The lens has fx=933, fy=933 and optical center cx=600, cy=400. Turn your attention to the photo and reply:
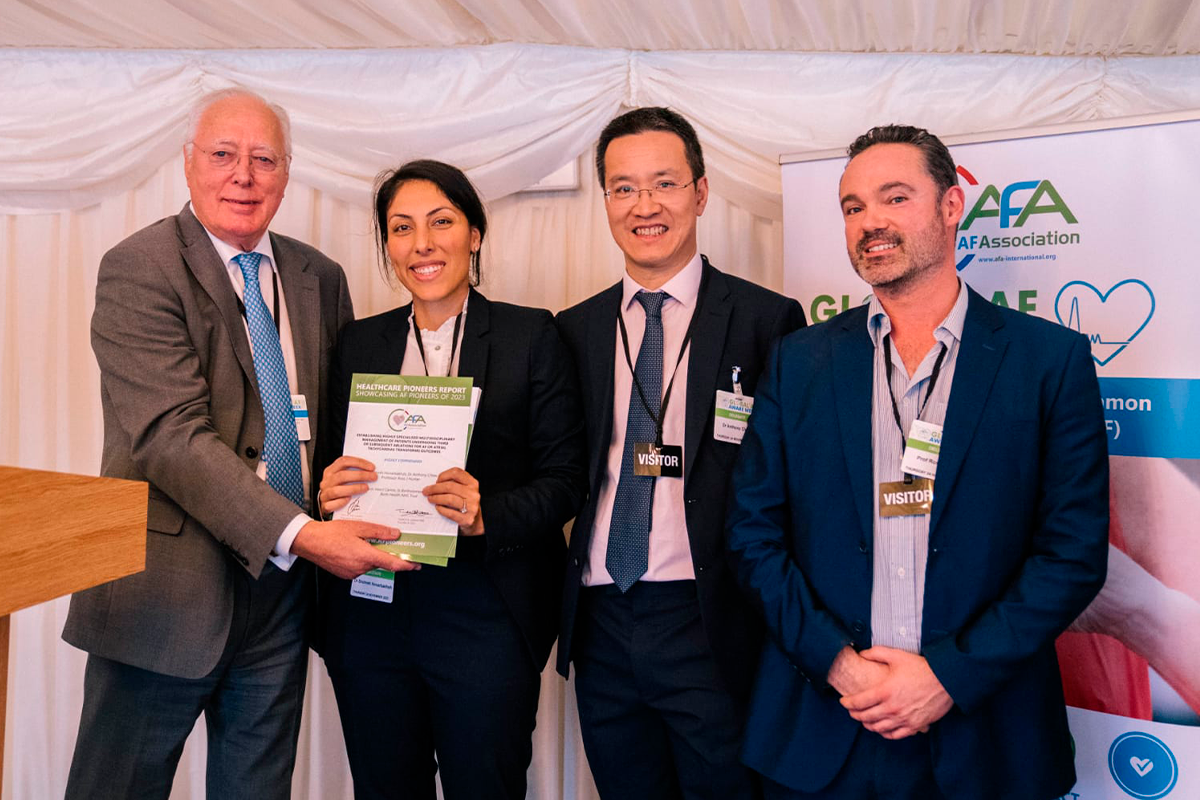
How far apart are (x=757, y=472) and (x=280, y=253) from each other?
1.43m

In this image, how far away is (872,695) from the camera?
184 cm

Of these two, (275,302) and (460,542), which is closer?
(460,542)

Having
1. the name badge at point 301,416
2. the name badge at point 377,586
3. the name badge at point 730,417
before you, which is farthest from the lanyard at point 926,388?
the name badge at point 301,416

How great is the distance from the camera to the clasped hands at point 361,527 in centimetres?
214

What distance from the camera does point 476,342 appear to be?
239 centimetres

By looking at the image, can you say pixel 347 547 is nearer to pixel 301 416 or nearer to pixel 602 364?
pixel 301 416

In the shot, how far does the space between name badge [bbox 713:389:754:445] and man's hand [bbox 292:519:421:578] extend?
80cm

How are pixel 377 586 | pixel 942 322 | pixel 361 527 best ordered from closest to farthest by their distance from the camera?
pixel 942 322, pixel 361 527, pixel 377 586

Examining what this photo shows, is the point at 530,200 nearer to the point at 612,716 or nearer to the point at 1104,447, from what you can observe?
the point at 612,716

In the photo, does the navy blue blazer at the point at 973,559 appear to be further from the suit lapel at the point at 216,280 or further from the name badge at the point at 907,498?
the suit lapel at the point at 216,280

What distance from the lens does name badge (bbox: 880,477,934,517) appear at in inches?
75.9

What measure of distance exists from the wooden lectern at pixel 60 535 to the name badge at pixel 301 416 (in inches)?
35.2

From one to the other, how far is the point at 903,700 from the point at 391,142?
8.33ft

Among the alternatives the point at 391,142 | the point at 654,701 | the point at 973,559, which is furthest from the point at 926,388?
the point at 391,142
